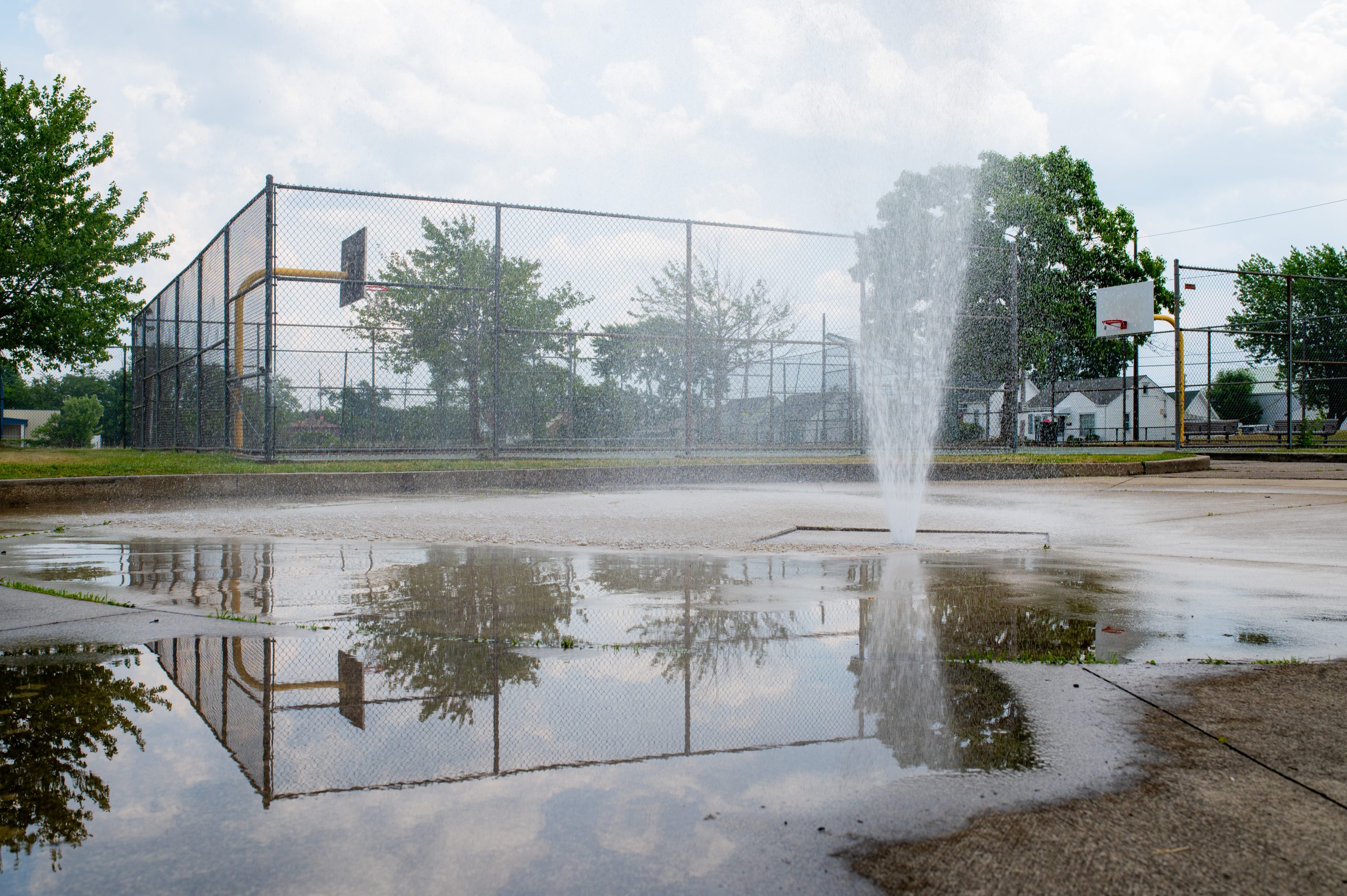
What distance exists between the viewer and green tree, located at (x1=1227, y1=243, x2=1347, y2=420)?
22.1 meters

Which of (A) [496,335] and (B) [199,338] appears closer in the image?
(A) [496,335]

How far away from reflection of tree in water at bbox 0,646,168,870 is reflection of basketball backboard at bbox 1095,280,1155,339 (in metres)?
27.4

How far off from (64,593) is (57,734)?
1.92m

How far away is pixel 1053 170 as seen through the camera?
30.2 m

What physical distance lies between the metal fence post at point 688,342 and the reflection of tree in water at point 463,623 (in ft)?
25.2

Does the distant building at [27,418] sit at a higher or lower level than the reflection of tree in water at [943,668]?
higher

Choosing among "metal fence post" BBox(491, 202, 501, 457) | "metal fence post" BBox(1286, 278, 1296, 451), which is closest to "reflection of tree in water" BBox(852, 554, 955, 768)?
"metal fence post" BBox(491, 202, 501, 457)

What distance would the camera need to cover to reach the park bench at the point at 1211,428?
26.1m

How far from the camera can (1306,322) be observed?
21375 millimetres

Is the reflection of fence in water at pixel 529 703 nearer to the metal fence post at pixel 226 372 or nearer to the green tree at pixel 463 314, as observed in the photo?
the green tree at pixel 463 314

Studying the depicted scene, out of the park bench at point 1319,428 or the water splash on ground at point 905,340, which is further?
the park bench at point 1319,428

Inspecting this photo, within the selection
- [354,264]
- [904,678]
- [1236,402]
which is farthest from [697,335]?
[1236,402]

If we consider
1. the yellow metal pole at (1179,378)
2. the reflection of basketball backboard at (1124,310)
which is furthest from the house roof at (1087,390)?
the yellow metal pole at (1179,378)

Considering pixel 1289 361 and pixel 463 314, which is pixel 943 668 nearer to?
pixel 463 314
